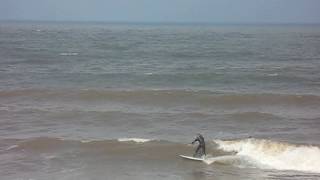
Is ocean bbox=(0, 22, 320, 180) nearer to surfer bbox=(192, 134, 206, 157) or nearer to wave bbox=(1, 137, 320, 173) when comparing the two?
wave bbox=(1, 137, 320, 173)

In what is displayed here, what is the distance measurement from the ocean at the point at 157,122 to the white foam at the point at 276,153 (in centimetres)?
4

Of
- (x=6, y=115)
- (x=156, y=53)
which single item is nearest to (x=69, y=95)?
(x=6, y=115)

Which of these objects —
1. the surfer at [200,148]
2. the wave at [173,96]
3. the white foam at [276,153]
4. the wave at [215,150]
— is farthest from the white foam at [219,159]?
the wave at [173,96]

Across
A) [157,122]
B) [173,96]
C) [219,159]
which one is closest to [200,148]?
[219,159]

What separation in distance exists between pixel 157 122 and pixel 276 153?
7.36 meters

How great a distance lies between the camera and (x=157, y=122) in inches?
1036

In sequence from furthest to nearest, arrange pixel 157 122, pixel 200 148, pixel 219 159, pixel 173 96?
pixel 173 96
pixel 157 122
pixel 200 148
pixel 219 159

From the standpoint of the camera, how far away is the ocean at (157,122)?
755 inches

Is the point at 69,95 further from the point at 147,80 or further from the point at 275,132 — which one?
the point at 275,132

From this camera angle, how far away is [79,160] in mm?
20094

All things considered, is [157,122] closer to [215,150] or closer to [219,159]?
[215,150]

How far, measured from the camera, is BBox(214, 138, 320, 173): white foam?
1934 centimetres

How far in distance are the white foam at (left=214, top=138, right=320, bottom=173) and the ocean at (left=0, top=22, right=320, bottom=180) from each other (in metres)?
0.04

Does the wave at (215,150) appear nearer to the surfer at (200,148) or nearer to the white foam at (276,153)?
the white foam at (276,153)
